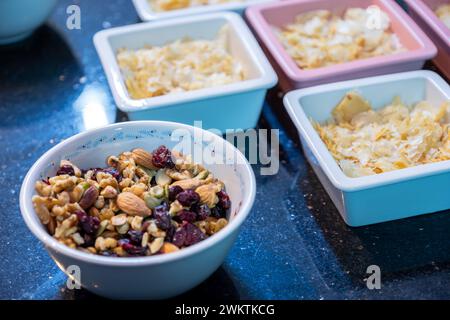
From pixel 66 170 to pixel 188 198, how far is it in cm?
17

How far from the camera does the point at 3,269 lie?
0.89m

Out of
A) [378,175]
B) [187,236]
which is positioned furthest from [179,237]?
[378,175]

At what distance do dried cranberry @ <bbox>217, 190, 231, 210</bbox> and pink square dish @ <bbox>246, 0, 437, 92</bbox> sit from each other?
300 millimetres

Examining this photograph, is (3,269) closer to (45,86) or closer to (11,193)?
(11,193)

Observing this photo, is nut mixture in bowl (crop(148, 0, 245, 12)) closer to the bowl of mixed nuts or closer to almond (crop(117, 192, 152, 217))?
the bowl of mixed nuts

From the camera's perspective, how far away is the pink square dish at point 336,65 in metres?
1.08

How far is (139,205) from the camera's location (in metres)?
0.80

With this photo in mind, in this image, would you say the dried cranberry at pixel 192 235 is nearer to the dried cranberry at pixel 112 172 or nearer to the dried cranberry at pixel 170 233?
the dried cranberry at pixel 170 233

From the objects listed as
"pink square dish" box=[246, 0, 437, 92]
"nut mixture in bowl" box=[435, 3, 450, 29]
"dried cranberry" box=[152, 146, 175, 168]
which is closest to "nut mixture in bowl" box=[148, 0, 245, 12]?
"pink square dish" box=[246, 0, 437, 92]

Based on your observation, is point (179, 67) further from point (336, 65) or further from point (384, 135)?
point (384, 135)

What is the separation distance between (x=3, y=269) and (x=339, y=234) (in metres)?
0.46

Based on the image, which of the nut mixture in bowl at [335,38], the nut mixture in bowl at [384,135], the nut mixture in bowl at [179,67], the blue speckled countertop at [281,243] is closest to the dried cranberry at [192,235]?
A: the blue speckled countertop at [281,243]

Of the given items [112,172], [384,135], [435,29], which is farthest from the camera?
[435,29]

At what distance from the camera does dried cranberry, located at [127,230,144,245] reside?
773 millimetres
